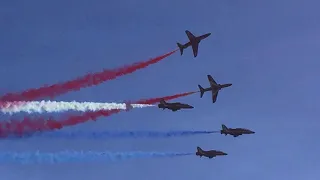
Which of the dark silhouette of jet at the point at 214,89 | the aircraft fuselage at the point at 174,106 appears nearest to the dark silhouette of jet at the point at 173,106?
the aircraft fuselage at the point at 174,106

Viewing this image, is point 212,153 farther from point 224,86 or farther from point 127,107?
point 127,107

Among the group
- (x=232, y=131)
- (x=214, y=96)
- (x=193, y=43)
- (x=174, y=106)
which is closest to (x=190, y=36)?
(x=193, y=43)

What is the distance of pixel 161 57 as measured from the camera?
105m

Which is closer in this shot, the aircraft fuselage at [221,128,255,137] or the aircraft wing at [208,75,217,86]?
the aircraft fuselage at [221,128,255,137]

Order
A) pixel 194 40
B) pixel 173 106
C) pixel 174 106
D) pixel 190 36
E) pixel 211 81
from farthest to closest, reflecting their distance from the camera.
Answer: pixel 211 81, pixel 190 36, pixel 194 40, pixel 174 106, pixel 173 106

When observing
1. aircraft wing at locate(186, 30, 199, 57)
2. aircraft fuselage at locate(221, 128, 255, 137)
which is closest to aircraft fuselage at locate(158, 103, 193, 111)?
aircraft wing at locate(186, 30, 199, 57)

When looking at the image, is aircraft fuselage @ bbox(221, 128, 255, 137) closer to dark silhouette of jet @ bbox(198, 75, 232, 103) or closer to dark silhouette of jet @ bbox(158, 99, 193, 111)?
dark silhouette of jet @ bbox(198, 75, 232, 103)

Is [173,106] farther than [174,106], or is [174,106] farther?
[174,106]

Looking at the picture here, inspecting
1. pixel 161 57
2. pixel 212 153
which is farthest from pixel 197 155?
pixel 161 57

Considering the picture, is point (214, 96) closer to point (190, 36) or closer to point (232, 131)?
point (232, 131)

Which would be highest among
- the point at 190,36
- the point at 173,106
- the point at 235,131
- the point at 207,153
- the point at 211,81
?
the point at 190,36

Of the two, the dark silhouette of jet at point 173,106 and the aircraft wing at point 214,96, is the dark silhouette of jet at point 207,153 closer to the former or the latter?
the aircraft wing at point 214,96

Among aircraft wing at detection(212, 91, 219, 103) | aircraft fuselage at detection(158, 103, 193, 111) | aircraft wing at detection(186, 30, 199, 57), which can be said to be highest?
aircraft wing at detection(186, 30, 199, 57)

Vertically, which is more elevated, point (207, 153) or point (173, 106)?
point (173, 106)
